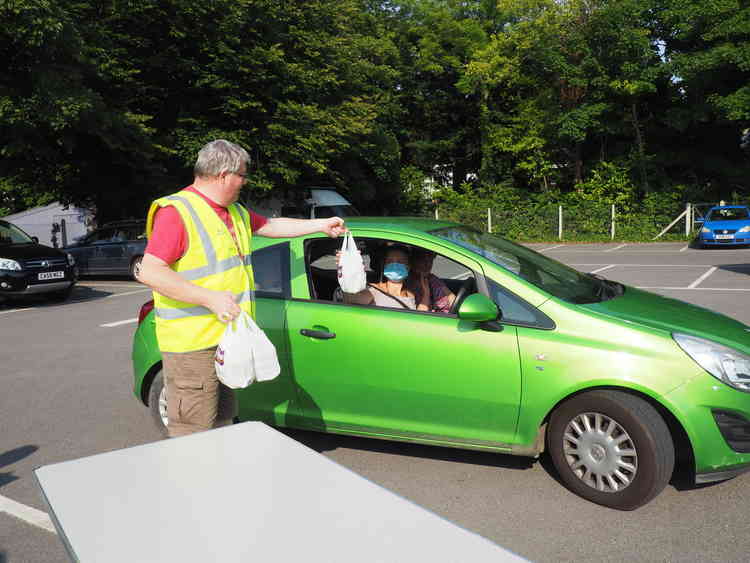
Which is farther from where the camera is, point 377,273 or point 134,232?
point 134,232

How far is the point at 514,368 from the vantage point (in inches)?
147

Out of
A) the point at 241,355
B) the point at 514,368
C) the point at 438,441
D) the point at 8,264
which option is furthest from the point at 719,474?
the point at 8,264

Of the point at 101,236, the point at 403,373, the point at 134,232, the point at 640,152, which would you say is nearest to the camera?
the point at 403,373

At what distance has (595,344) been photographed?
365cm

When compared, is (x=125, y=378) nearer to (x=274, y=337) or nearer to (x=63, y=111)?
(x=274, y=337)

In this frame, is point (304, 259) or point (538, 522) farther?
point (304, 259)

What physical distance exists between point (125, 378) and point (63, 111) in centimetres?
1203

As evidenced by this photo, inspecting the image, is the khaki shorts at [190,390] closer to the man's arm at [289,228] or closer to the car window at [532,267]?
the man's arm at [289,228]

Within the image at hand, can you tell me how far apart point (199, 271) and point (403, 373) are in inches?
57.6

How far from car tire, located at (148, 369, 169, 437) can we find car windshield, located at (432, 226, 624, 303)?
84.6 inches

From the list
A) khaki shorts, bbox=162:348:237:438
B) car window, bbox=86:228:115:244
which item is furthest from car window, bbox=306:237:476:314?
car window, bbox=86:228:115:244

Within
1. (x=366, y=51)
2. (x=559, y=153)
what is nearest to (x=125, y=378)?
(x=366, y=51)

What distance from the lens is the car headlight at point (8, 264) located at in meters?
12.4

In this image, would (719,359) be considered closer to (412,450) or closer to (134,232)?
(412,450)
